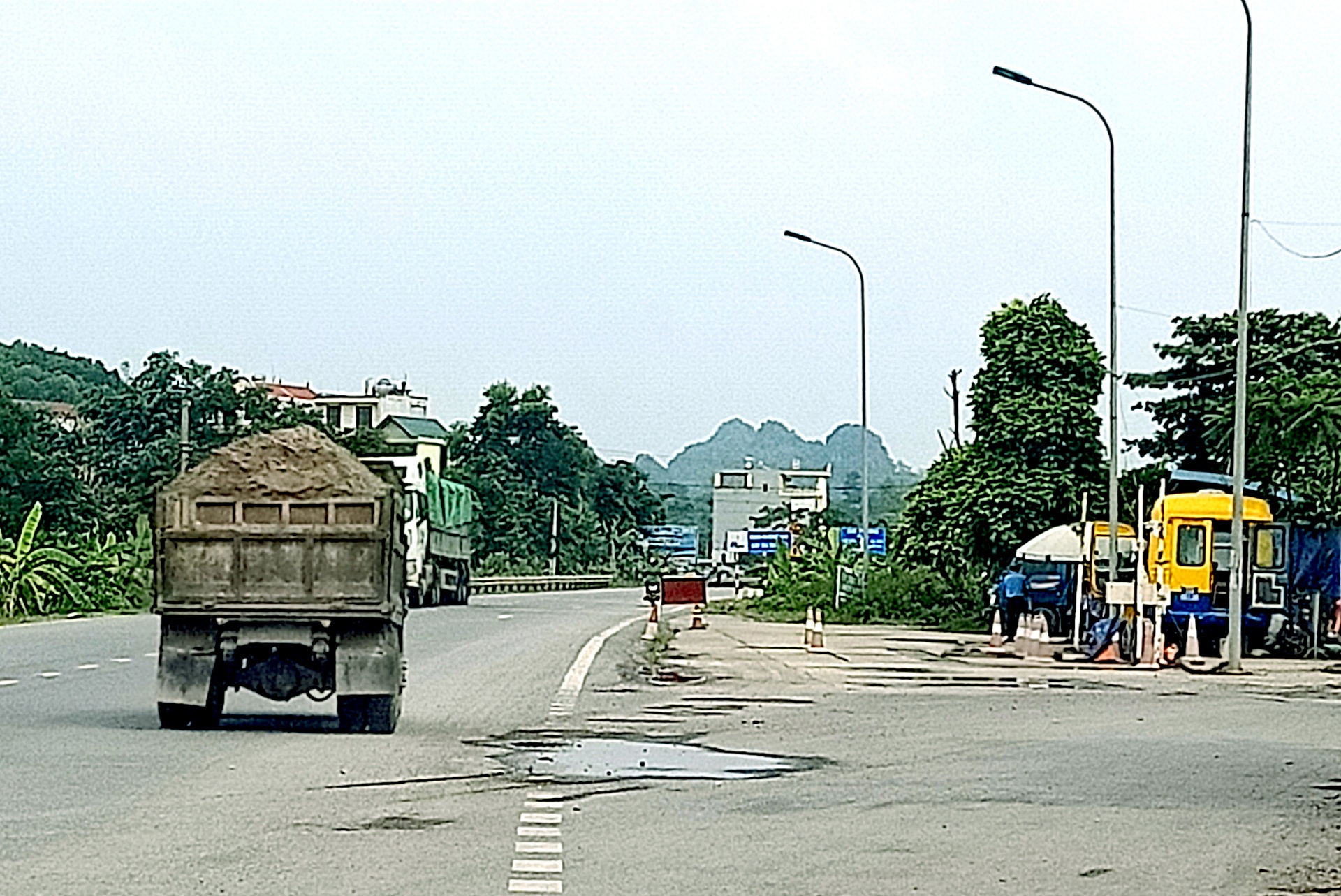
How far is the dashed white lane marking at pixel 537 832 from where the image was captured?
39.4 feet

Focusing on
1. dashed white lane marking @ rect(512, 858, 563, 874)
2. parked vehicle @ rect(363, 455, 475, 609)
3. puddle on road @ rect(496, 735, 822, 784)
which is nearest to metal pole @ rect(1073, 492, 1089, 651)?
parked vehicle @ rect(363, 455, 475, 609)

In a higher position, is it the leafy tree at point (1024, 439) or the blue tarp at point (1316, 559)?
the leafy tree at point (1024, 439)

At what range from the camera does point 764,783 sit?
15.0 meters

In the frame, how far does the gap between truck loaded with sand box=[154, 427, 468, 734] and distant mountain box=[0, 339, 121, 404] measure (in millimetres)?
104660

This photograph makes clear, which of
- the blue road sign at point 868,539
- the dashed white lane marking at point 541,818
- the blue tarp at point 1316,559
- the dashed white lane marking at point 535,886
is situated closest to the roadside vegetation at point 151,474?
the dashed white lane marking at point 541,818

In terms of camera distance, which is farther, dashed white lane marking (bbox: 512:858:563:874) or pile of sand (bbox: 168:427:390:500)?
pile of sand (bbox: 168:427:390:500)

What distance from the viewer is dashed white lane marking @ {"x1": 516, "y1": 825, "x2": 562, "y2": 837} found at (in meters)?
12.0

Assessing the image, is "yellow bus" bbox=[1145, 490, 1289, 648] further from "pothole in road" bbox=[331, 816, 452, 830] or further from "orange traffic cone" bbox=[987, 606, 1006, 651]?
"pothole in road" bbox=[331, 816, 452, 830]

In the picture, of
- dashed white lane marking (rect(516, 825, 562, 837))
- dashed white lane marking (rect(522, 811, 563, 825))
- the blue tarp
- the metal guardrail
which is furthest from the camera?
the metal guardrail

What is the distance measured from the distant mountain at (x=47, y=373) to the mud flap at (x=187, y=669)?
343 ft

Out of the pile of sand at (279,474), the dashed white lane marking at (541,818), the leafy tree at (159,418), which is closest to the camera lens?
the dashed white lane marking at (541,818)

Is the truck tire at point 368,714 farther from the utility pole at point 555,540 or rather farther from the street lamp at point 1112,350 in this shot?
the utility pole at point 555,540

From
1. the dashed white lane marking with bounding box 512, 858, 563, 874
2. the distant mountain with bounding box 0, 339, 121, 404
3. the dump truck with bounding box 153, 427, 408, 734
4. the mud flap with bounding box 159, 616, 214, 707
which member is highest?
the distant mountain with bounding box 0, 339, 121, 404

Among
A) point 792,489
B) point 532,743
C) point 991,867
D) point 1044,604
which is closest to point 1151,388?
point 1044,604
